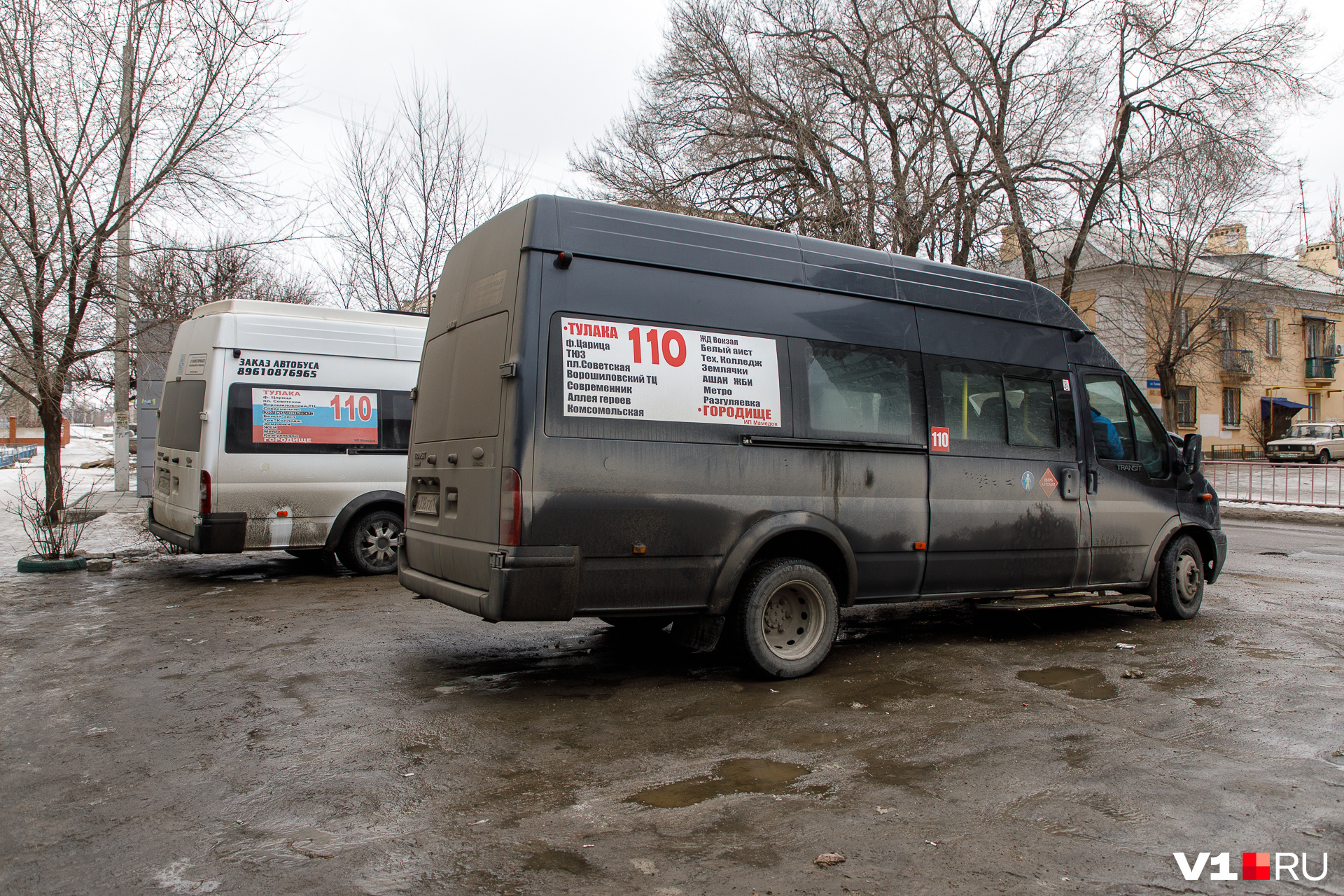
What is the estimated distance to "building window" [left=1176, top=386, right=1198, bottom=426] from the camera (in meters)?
37.0

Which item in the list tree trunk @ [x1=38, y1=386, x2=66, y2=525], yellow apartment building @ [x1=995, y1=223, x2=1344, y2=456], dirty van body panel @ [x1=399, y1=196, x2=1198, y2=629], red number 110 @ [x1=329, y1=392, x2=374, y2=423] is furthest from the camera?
yellow apartment building @ [x1=995, y1=223, x2=1344, y2=456]

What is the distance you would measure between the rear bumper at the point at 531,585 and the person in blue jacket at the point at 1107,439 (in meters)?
4.45

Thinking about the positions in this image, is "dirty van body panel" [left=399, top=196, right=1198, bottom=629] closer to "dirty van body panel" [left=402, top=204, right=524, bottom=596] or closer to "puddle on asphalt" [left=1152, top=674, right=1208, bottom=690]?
"dirty van body panel" [left=402, top=204, right=524, bottom=596]

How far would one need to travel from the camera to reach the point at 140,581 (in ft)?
30.1

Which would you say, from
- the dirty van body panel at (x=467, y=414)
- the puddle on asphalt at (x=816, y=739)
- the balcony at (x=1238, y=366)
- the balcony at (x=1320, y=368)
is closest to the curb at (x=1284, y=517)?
the puddle on asphalt at (x=816, y=739)

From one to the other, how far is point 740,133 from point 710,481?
Answer: 15.4 meters

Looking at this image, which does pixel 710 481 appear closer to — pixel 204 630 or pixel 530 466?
pixel 530 466

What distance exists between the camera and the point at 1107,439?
6.91 m

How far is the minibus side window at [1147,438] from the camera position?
7094 mm

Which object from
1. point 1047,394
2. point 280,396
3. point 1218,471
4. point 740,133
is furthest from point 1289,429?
point 280,396

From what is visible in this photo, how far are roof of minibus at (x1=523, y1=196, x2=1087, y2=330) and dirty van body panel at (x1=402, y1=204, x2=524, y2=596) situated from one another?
29 cm

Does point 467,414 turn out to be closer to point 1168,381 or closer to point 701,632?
point 701,632

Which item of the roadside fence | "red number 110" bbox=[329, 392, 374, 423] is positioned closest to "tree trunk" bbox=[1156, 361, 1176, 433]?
the roadside fence

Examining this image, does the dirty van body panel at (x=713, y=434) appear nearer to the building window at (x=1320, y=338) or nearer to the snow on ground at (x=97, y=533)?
the snow on ground at (x=97, y=533)
